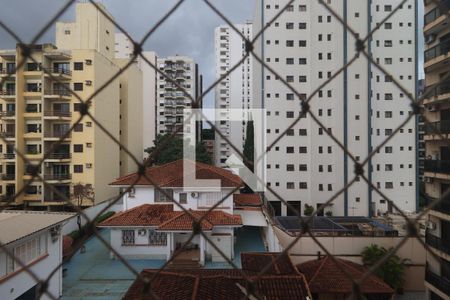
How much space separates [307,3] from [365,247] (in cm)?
725

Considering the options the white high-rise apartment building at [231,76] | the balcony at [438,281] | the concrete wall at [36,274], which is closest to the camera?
the concrete wall at [36,274]

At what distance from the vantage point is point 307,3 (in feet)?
30.7

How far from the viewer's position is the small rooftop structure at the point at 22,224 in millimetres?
3009

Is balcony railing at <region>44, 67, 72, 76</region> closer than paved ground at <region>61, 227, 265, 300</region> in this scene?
No

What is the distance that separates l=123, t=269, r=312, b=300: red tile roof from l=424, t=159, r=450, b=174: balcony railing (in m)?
2.29

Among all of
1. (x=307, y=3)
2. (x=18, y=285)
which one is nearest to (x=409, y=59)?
(x=307, y=3)


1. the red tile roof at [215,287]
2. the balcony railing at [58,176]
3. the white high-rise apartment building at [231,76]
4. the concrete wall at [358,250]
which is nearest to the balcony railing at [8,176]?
the balcony railing at [58,176]

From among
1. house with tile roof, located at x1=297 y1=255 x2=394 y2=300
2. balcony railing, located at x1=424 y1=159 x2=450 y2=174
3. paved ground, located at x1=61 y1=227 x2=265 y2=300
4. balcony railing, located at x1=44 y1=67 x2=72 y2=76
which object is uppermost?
balcony railing, located at x1=44 y1=67 x2=72 y2=76

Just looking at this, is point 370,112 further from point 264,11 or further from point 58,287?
point 58,287

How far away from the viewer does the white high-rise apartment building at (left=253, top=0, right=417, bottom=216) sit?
8.96 meters

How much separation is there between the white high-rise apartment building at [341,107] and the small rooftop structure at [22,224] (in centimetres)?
624

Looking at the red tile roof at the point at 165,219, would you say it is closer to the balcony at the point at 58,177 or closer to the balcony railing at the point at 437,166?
the balcony railing at the point at 437,166

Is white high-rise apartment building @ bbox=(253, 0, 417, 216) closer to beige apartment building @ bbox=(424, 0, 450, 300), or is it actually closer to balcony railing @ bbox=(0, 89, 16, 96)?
beige apartment building @ bbox=(424, 0, 450, 300)

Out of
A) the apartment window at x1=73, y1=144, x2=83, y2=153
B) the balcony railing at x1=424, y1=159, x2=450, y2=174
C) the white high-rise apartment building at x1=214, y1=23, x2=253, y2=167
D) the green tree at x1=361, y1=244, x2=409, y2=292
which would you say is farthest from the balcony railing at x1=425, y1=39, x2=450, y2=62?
the white high-rise apartment building at x1=214, y1=23, x2=253, y2=167
